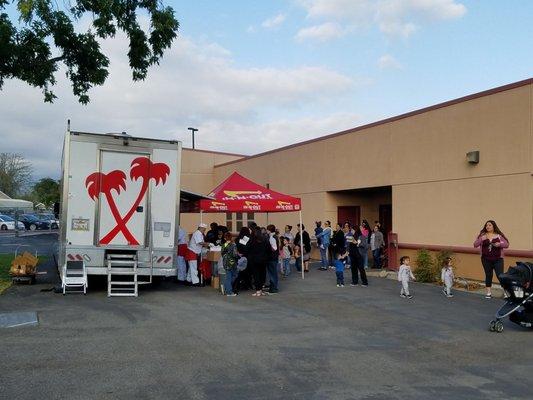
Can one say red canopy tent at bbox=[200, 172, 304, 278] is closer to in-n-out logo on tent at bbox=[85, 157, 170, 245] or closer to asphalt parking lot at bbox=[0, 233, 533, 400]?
in-n-out logo on tent at bbox=[85, 157, 170, 245]

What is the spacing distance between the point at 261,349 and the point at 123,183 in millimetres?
6685

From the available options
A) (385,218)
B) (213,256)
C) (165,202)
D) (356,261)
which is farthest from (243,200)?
(385,218)

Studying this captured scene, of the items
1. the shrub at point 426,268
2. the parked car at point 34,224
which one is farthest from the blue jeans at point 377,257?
the parked car at point 34,224

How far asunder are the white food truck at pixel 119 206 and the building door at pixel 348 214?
10.4 m

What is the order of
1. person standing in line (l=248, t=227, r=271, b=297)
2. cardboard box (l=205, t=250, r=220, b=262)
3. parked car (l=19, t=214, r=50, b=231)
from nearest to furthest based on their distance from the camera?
1. person standing in line (l=248, t=227, r=271, b=297)
2. cardboard box (l=205, t=250, r=220, b=262)
3. parked car (l=19, t=214, r=50, b=231)

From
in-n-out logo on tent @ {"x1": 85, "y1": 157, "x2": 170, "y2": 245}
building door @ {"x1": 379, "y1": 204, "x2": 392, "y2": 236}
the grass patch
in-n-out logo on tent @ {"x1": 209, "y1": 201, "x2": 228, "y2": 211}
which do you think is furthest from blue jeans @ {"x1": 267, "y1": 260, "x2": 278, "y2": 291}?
building door @ {"x1": 379, "y1": 204, "x2": 392, "y2": 236}

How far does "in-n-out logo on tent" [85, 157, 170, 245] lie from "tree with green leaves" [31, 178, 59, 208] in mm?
70345

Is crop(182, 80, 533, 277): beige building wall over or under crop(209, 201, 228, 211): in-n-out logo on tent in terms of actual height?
over

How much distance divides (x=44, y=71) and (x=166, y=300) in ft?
22.7

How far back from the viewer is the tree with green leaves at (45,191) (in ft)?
268

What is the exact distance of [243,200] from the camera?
1652cm

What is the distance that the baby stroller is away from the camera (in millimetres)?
9211

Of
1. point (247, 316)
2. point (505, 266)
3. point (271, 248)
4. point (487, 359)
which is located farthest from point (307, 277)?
point (487, 359)

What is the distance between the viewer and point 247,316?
424 inches
